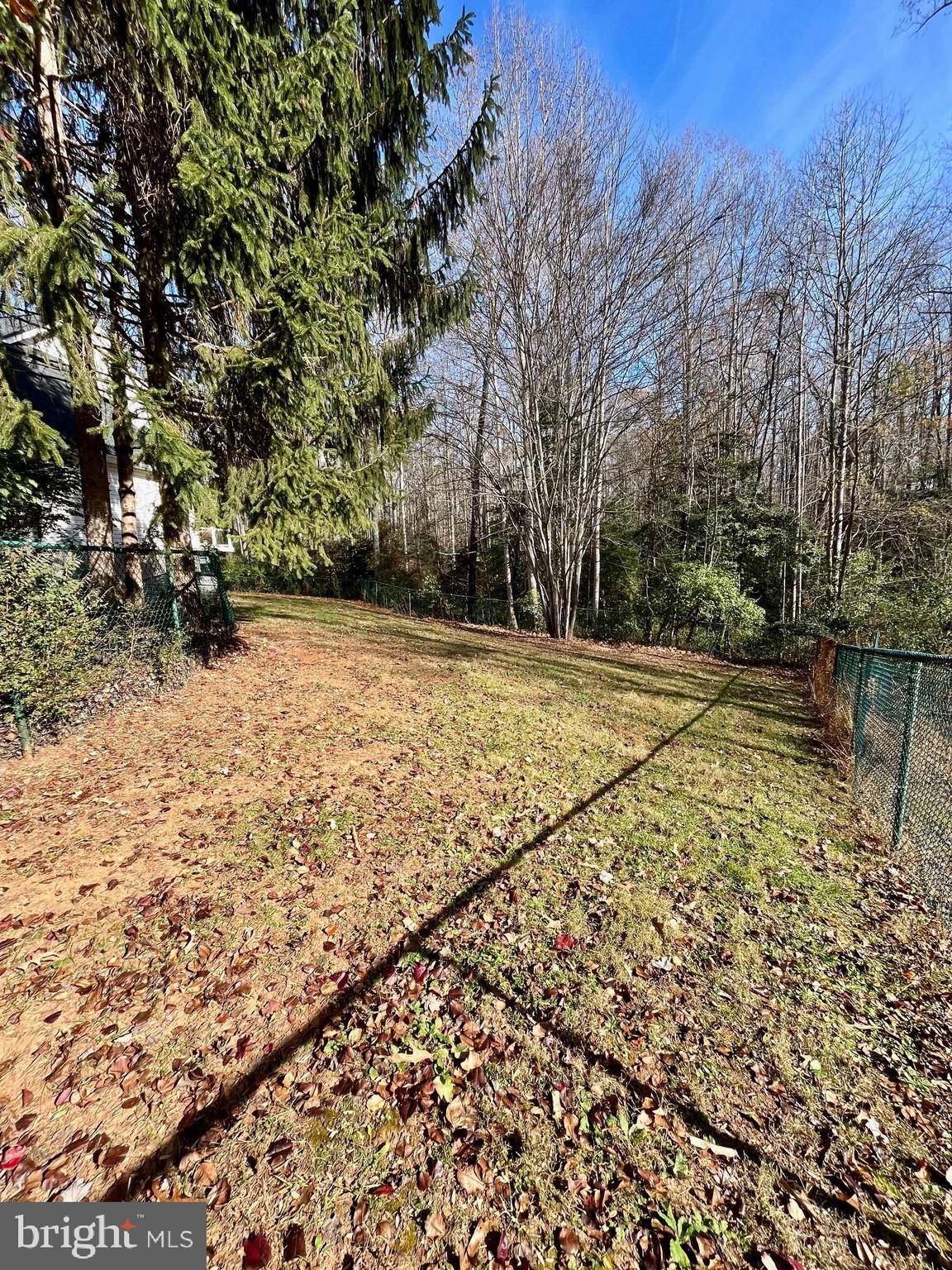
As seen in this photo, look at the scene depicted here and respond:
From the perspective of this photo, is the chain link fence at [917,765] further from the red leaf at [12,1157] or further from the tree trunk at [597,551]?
the tree trunk at [597,551]

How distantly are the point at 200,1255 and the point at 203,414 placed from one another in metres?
6.97

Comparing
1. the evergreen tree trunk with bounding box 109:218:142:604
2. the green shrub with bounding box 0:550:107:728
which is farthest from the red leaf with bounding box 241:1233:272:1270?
the evergreen tree trunk with bounding box 109:218:142:604

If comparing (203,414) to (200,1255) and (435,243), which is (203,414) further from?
(200,1255)

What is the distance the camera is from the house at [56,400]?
4.88 meters

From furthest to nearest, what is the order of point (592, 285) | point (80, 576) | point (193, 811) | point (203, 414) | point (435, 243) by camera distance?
point (592, 285) → point (435, 243) → point (203, 414) → point (80, 576) → point (193, 811)

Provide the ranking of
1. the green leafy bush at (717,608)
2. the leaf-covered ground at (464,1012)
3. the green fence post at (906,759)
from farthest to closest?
1. the green leafy bush at (717,608)
2. the green fence post at (906,759)
3. the leaf-covered ground at (464,1012)

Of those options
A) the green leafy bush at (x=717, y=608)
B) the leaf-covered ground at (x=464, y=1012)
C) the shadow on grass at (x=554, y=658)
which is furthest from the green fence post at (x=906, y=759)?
the green leafy bush at (x=717, y=608)

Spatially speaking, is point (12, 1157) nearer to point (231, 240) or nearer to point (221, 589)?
point (231, 240)

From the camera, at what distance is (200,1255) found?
1487mm

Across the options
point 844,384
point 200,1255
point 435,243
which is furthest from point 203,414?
point 844,384

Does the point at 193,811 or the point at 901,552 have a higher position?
the point at 901,552

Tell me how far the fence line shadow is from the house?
4.73 m

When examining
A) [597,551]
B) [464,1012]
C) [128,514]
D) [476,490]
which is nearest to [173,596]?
[128,514]

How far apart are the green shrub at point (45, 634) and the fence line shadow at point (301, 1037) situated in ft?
12.6
